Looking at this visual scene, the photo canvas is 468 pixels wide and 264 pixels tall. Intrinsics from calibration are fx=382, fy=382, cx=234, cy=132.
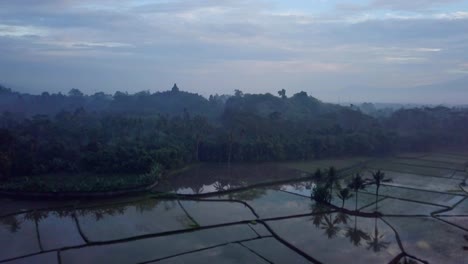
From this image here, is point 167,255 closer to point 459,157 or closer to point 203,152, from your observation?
point 203,152

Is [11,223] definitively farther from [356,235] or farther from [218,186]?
[356,235]

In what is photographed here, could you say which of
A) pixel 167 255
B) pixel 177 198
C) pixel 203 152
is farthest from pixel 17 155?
pixel 167 255

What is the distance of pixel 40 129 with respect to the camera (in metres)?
35.7

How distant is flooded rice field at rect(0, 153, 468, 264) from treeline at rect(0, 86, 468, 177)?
525 cm

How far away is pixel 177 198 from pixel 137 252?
27.9 feet

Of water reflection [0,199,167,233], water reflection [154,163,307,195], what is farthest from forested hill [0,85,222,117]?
water reflection [0,199,167,233]

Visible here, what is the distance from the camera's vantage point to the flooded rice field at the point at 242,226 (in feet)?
48.2

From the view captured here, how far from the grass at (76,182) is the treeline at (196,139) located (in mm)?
1362

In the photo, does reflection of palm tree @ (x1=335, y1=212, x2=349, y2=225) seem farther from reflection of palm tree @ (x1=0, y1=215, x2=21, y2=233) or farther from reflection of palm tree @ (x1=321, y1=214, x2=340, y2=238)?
reflection of palm tree @ (x1=0, y1=215, x2=21, y2=233)

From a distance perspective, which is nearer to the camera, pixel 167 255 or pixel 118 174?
pixel 167 255

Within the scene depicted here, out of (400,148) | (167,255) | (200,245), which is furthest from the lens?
(400,148)

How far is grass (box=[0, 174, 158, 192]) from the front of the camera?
74.2 ft

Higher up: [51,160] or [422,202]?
[51,160]

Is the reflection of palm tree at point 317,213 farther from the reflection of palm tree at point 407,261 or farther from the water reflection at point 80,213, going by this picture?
the water reflection at point 80,213
